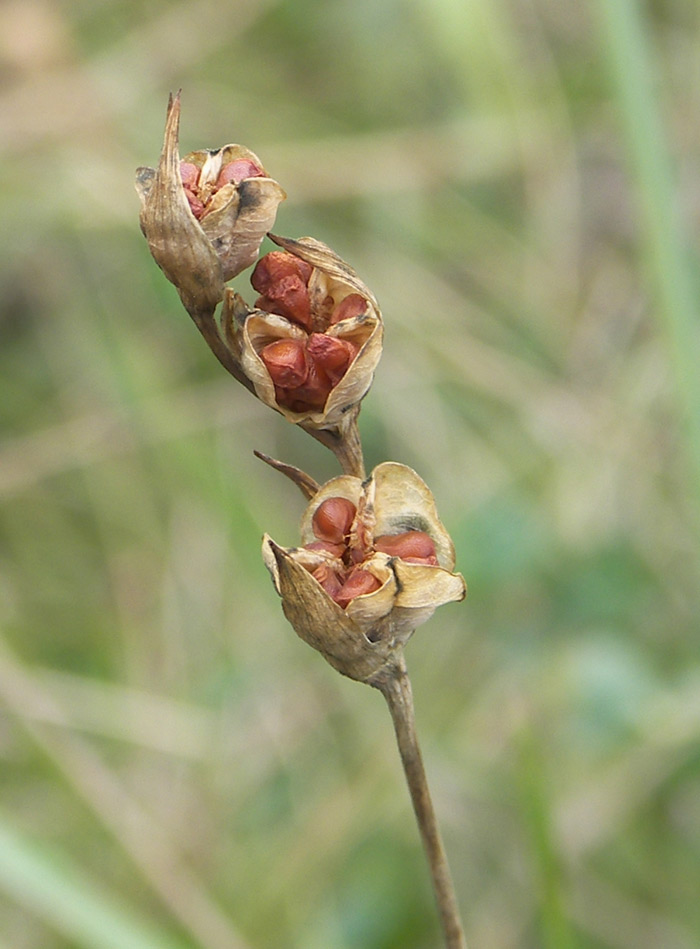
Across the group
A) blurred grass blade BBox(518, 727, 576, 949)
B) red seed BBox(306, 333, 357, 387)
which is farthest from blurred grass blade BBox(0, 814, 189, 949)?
red seed BBox(306, 333, 357, 387)

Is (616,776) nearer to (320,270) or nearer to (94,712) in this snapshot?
(94,712)

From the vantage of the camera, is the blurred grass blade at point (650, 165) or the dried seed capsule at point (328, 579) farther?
the blurred grass blade at point (650, 165)

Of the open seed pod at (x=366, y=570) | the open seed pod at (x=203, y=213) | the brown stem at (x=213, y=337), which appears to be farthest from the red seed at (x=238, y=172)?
the open seed pod at (x=366, y=570)

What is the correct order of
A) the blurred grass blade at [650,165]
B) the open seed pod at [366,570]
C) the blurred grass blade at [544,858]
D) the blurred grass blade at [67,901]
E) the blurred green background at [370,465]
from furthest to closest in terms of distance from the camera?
the blurred green background at [370,465] < the blurred grass blade at [650,165] < the blurred grass blade at [67,901] < the blurred grass blade at [544,858] < the open seed pod at [366,570]

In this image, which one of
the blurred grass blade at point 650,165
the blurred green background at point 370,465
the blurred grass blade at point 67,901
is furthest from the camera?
the blurred green background at point 370,465

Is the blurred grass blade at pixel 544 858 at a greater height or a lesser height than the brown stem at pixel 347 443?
lesser

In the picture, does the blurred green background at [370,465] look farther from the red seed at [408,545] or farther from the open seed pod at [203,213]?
the open seed pod at [203,213]

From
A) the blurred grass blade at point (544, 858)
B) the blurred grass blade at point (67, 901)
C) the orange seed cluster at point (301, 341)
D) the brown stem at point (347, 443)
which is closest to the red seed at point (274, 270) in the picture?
the orange seed cluster at point (301, 341)

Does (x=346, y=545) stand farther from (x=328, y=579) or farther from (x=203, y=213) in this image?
(x=203, y=213)

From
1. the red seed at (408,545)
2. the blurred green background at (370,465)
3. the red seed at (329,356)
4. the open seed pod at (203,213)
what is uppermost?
the open seed pod at (203,213)
